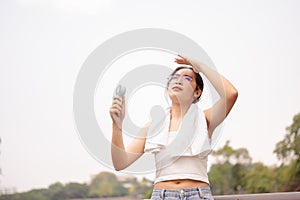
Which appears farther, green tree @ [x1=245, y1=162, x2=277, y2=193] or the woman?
green tree @ [x1=245, y1=162, x2=277, y2=193]

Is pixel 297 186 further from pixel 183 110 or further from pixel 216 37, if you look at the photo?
pixel 183 110

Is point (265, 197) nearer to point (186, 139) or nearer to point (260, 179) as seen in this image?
point (186, 139)

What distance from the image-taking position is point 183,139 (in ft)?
3.36

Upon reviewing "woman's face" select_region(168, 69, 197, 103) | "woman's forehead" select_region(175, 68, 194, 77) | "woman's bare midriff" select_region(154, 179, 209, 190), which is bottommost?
"woman's bare midriff" select_region(154, 179, 209, 190)

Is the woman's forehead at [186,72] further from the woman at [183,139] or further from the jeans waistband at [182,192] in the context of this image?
the jeans waistband at [182,192]

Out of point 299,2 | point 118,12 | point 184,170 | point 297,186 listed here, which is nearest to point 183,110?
point 184,170

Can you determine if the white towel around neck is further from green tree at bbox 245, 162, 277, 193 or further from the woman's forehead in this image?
green tree at bbox 245, 162, 277, 193

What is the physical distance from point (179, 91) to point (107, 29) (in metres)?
4.44

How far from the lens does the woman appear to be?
987mm

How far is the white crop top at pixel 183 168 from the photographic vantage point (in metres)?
0.99

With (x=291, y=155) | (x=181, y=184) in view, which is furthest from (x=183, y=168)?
(x=291, y=155)

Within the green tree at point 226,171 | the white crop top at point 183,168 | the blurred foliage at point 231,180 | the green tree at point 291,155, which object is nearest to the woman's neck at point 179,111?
the white crop top at point 183,168

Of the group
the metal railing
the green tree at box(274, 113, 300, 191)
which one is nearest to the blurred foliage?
the green tree at box(274, 113, 300, 191)

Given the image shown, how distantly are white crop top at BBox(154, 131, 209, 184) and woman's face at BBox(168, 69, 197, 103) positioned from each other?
153 millimetres
